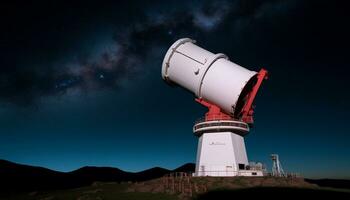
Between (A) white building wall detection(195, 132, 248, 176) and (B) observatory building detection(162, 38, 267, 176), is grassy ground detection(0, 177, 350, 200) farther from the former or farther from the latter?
(B) observatory building detection(162, 38, 267, 176)

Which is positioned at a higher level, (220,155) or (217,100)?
(217,100)

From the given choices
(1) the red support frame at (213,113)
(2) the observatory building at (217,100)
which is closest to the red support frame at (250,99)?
(2) the observatory building at (217,100)

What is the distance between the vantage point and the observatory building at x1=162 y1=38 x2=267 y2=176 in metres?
30.7

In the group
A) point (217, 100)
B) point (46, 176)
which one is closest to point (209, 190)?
point (217, 100)

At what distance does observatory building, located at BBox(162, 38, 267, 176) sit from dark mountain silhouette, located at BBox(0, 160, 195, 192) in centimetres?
4369

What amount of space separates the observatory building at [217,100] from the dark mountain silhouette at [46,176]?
43.7 m

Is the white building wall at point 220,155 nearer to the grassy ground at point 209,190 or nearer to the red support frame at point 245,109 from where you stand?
the red support frame at point 245,109

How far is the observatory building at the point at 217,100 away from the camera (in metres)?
30.7

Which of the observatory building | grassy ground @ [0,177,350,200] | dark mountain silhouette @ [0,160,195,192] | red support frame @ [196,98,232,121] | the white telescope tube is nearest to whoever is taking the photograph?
grassy ground @ [0,177,350,200]

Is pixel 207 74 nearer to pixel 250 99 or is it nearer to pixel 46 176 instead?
pixel 250 99

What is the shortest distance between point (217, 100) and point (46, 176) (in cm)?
8410

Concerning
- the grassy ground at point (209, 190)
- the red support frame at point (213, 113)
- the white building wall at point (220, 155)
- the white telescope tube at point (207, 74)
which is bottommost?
the grassy ground at point (209, 190)

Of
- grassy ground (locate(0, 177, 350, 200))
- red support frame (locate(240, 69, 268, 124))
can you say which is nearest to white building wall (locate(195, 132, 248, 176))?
red support frame (locate(240, 69, 268, 124))

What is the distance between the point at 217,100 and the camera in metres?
31.6
